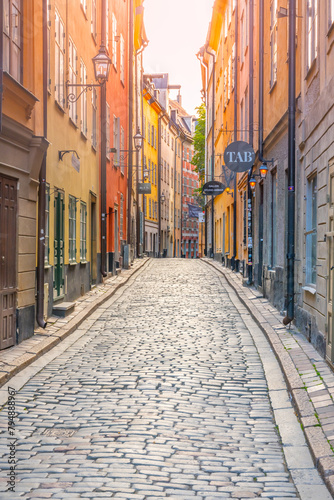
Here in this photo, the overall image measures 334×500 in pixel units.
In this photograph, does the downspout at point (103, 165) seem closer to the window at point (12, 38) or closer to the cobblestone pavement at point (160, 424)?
the cobblestone pavement at point (160, 424)

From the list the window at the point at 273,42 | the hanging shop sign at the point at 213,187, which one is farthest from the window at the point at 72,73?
the hanging shop sign at the point at 213,187

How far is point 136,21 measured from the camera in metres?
34.7

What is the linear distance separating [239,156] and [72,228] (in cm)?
441

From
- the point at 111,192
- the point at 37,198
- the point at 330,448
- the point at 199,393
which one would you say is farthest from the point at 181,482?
the point at 111,192

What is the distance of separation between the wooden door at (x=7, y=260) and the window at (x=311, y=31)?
4.85m

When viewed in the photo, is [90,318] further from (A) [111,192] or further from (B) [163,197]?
(B) [163,197]

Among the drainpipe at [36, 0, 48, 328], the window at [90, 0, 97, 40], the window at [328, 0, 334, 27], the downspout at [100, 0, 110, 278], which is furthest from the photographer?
the downspout at [100, 0, 110, 278]

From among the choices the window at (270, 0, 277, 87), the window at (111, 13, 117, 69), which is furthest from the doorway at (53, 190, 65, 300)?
the window at (111, 13, 117, 69)

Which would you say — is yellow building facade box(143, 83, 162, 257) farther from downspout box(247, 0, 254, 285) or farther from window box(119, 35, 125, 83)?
downspout box(247, 0, 254, 285)

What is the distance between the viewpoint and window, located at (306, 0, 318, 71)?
10359 millimetres

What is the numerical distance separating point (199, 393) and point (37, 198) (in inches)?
209

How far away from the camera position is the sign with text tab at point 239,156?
56.3 ft

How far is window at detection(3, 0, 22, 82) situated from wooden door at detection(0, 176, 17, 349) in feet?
5.71

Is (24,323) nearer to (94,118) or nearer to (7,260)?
(7,260)
